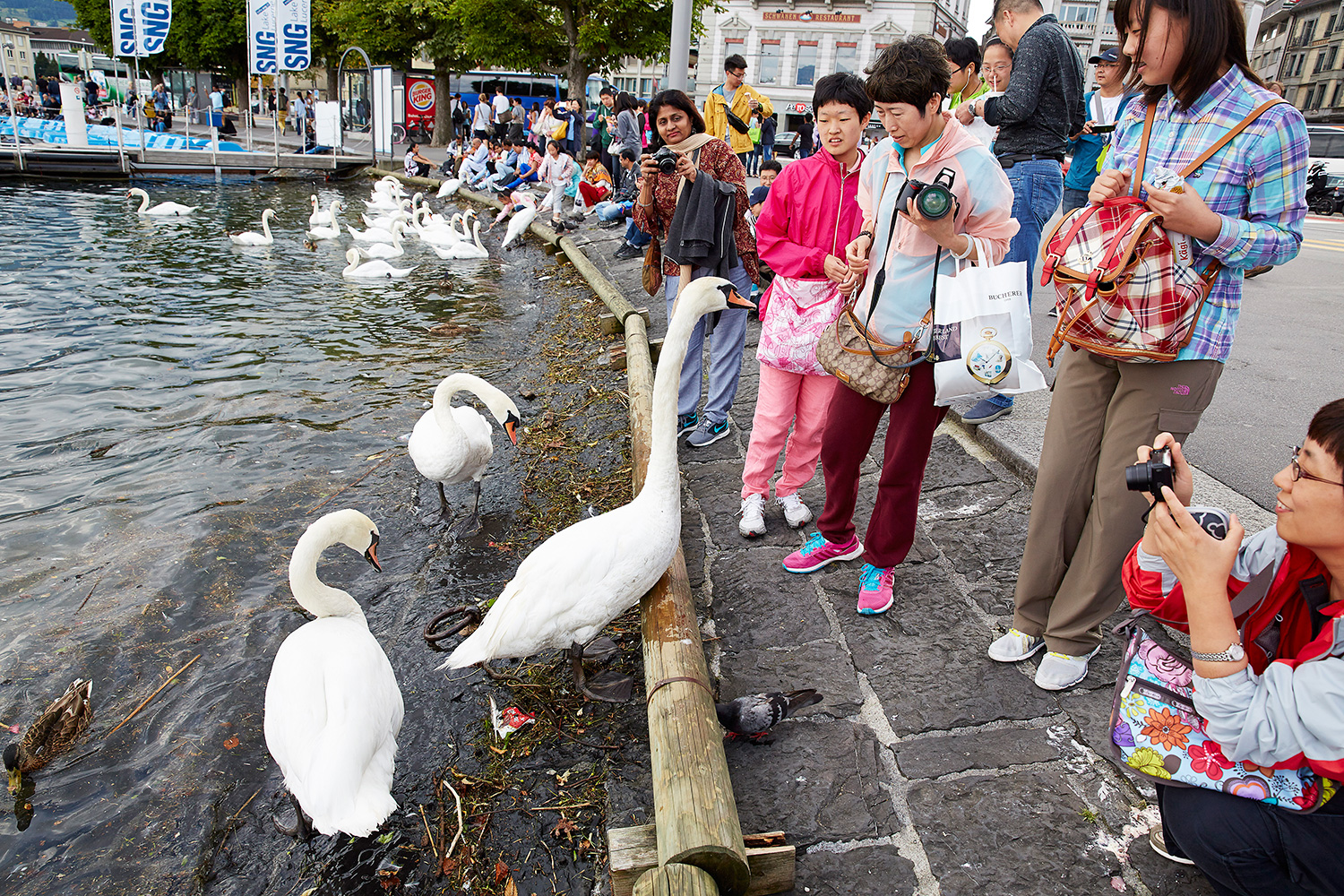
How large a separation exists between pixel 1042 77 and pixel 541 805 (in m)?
4.37

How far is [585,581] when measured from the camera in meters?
2.96

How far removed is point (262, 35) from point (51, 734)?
2335 cm

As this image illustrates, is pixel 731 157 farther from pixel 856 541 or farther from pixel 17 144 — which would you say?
A: pixel 17 144

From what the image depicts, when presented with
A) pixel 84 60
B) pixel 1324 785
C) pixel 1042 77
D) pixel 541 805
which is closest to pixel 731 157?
pixel 1042 77

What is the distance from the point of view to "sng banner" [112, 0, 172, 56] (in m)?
18.8

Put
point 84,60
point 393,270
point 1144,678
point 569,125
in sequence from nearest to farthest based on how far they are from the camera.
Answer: point 1144,678 < point 393,270 < point 569,125 < point 84,60

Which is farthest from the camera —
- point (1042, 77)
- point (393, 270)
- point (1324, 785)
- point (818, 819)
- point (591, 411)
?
point (393, 270)

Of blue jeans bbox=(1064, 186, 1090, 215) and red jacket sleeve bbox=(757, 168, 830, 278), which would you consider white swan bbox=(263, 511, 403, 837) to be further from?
blue jeans bbox=(1064, 186, 1090, 215)

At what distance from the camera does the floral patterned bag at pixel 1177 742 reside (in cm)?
178

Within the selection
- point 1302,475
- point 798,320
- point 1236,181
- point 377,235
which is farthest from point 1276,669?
point 377,235

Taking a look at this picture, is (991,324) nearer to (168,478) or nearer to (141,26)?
(168,478)

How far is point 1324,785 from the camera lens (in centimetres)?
175

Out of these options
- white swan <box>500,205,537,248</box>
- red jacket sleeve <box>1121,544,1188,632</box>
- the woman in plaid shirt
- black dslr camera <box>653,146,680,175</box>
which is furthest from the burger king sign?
red jacket sleeve <box>1121,544,1188,632</box>

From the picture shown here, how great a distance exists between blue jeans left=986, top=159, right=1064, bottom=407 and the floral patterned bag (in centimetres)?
283
